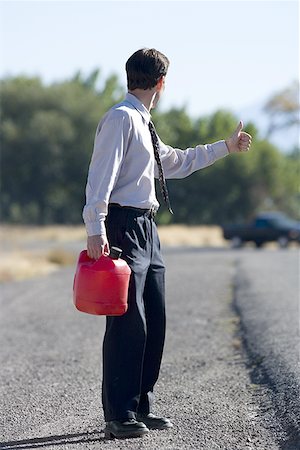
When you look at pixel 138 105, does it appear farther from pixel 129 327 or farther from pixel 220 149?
pixel 129 327

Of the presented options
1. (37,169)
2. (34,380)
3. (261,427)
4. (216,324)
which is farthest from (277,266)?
(37,169)

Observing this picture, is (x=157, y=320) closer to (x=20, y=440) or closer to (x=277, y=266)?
(x=20, y=440)

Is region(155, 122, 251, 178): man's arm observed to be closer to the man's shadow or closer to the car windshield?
the man's shadow

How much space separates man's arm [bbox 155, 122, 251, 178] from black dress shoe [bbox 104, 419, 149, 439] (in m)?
1.46

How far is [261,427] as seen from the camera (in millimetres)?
6203

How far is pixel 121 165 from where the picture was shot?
601 cm

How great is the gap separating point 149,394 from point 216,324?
6.28 m

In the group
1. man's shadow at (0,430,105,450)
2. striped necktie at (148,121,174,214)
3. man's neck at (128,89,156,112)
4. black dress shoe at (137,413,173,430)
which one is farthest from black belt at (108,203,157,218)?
man's shadow at (0,430,105,450)

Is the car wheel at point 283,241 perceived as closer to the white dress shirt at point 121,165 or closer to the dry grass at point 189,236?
the dry grass at point 189,236

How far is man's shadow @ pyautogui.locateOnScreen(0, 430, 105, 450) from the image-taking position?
19.3ft

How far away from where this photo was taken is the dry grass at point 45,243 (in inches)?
1049

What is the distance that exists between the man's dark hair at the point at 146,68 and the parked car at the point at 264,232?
35973 millimetres

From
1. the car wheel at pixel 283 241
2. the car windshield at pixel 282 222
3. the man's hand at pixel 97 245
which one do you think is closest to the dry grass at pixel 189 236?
the car windshield at pixel 282 222

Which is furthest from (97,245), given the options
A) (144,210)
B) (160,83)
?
(160,83)
